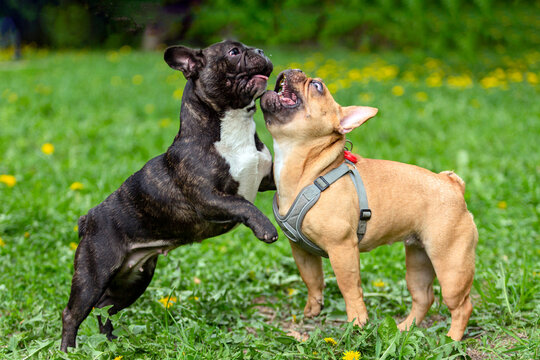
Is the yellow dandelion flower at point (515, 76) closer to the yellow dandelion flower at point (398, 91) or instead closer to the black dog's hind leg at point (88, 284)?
the yellow dandelion flower at point (398, 91)

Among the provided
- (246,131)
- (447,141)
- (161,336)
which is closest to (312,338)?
(161,336)

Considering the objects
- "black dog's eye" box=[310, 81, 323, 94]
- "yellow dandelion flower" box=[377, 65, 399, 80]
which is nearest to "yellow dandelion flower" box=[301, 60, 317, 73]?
"yellow dandelion flower" box=[377, 65, 399, 80]

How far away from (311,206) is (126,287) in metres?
1.29

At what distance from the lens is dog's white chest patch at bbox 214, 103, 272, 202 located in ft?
11.0

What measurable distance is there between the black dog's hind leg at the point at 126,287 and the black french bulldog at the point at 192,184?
0.29ft

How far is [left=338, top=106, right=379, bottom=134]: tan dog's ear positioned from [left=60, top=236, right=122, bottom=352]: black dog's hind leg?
4.70ft

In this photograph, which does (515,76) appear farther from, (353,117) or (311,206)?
(311,206)

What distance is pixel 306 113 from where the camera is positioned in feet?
10.9

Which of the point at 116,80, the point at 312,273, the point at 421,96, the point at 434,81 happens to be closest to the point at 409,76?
the point at 434,81

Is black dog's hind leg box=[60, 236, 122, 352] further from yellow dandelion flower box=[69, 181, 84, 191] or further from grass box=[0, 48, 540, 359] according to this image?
yellow dandelion flower box=[69, 181, 84, 191]

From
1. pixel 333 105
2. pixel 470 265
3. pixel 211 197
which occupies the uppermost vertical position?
pixel 333 105

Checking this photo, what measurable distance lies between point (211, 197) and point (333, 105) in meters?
0.82

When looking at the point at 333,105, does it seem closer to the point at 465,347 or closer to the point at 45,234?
the point at 465,347

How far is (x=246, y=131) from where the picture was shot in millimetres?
3420
